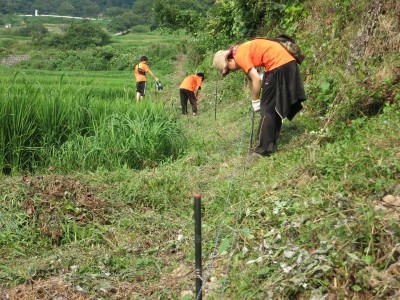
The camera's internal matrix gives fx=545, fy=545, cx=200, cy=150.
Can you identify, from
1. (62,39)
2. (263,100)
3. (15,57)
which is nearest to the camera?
(263,100)

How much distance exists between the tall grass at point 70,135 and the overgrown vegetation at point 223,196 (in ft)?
0.07

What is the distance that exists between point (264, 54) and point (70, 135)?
276 cm

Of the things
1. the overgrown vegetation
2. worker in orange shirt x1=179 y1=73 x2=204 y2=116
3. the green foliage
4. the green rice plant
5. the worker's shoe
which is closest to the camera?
the overgrown vegetation

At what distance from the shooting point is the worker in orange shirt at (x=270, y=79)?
5.82 m

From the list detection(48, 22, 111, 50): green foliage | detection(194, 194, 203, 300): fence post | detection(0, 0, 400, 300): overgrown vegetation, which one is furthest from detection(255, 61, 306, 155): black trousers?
detection(48, 22, 111, 50): green foliage

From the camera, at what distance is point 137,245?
4297 millimetres

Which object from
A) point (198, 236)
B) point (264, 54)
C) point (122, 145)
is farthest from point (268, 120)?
point (198, 236)

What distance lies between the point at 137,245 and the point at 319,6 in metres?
6.51

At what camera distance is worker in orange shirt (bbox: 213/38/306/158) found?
5.82 metres

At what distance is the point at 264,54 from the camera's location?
5.88 m

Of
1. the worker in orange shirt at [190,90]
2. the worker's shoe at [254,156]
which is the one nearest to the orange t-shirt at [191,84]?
the worker in orange shirt at [190,90]

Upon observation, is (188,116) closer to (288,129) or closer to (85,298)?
(288,129)

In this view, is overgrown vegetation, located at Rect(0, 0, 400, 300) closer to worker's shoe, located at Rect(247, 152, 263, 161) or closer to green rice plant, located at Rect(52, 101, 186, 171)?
green rice plant, located at Rect(52, 101, 186, 171)

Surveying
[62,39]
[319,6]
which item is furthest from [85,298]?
[62,39]
